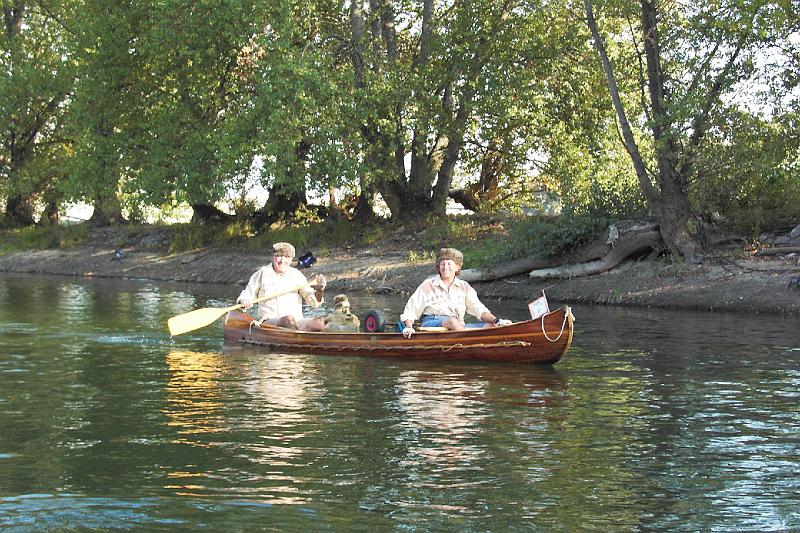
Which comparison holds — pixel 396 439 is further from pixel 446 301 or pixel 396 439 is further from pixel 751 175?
pixel 751 175

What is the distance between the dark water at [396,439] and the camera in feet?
22.9

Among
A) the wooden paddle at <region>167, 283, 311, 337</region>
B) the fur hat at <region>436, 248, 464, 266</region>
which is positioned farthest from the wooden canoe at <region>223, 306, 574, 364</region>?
the wooden paddle at <region>167, 283, 311, 337</region>

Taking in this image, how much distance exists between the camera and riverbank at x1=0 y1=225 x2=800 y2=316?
2205 cm

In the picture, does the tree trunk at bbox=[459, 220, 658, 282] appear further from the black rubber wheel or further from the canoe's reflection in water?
the canoe's reflection in water

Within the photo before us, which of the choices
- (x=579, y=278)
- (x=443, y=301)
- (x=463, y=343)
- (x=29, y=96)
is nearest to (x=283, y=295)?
(x=443, y=301)

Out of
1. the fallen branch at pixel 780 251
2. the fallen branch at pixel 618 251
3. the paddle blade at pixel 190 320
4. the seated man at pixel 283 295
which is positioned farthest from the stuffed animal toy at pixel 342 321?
the fallen branch at pixel 780 251

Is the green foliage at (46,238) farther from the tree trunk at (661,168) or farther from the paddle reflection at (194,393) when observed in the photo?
the paddle reflection at (194,393)

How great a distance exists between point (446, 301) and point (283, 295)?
2.88 m

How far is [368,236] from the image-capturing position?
107 ft

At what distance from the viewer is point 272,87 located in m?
28.6

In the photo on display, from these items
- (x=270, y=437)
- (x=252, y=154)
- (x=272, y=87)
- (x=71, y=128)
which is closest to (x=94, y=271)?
(x=71, y=128)

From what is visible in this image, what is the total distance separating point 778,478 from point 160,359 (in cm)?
898

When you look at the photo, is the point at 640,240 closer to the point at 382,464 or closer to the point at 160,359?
the point at 160,359

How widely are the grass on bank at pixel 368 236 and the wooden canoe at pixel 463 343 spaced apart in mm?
11049
